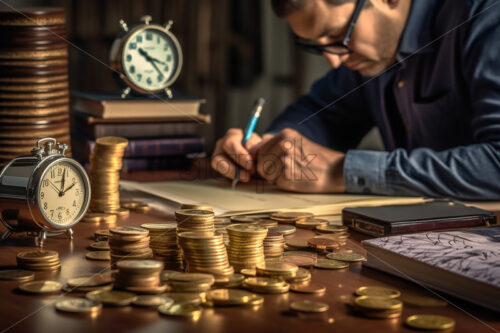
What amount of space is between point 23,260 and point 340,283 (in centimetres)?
47

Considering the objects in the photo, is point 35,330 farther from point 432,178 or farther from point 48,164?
point 432,178

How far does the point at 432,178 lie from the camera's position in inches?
66.2

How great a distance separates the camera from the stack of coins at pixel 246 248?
3.20 feet

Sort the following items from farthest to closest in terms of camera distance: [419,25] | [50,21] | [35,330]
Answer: [419,25] < [50,21] < [35,330]

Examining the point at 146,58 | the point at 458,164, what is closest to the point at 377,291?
the point at 458,164

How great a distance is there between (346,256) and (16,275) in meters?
0.49

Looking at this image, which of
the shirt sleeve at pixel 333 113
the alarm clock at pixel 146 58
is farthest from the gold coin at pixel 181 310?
the shirt sleeve at pixel 333 113

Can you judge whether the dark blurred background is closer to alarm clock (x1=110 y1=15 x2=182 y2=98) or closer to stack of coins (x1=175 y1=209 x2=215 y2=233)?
alarm clock (x1=110 y1=15 x2=182 y2=98)

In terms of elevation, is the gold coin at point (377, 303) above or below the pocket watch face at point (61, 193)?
below

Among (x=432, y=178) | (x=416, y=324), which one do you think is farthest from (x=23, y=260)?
(x=432, y=178)

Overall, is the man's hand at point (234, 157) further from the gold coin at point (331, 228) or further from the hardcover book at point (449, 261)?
the hardcover book at point (449, 261)

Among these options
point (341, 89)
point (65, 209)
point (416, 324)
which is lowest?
point (416, 324)

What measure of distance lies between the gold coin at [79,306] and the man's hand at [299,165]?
0.92 m

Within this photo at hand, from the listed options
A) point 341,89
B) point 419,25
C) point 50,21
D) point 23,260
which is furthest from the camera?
point 341,89
